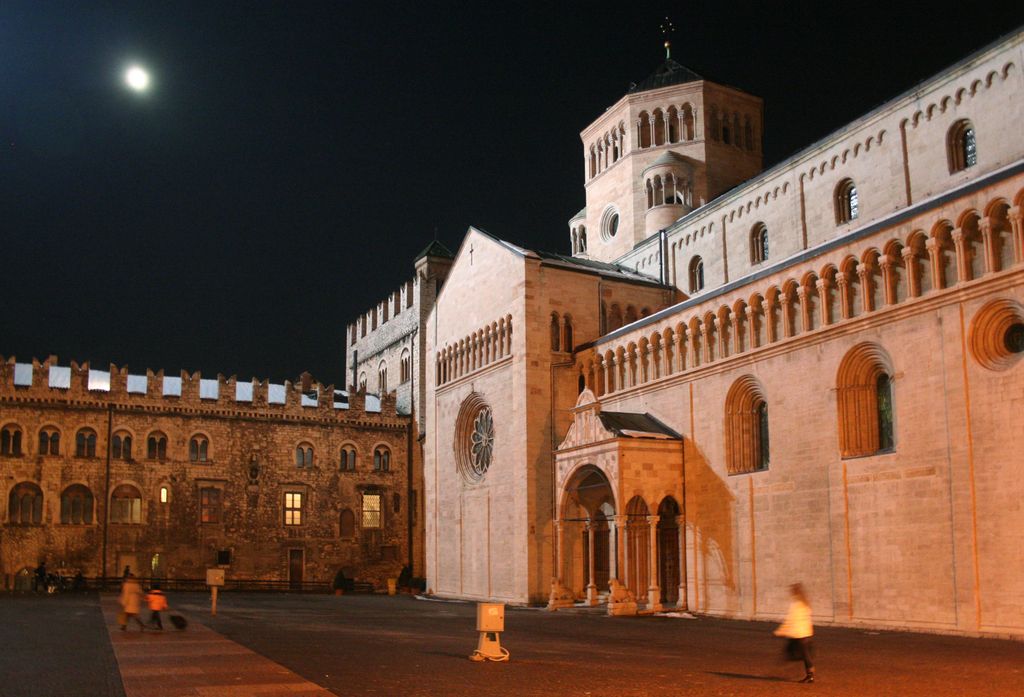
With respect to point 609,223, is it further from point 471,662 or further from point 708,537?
point 471,662

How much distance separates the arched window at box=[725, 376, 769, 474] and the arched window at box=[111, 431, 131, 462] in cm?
3738

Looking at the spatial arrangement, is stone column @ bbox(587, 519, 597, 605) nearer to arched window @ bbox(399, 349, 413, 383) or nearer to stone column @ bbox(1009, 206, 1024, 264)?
stone column @ bbox(1009, 206, 1024, 264)

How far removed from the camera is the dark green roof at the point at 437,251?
63688 mm

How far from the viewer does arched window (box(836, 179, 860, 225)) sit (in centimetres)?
3603

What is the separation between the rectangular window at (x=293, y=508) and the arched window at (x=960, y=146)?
136ft

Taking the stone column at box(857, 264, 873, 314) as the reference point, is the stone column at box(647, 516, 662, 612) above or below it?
below

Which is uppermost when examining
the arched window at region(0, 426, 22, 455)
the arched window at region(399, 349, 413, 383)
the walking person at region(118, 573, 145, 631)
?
the arched window at region(399, 349, 413, 383)

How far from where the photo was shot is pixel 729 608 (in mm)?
31531

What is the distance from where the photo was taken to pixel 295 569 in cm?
5894

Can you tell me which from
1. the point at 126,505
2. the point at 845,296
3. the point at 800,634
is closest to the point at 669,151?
the point at 845,296

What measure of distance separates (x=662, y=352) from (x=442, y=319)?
57.5ft

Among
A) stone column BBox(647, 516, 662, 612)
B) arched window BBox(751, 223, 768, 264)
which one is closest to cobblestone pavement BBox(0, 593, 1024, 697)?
stone column BBox(647, 516, 662, 612)

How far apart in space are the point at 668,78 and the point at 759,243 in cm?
1432

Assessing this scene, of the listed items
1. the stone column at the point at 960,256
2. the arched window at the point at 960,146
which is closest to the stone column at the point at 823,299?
the stone column at the point at 960,256
